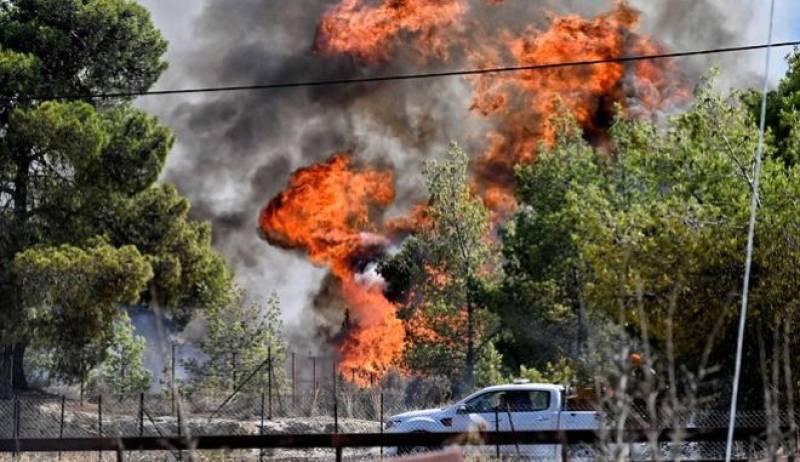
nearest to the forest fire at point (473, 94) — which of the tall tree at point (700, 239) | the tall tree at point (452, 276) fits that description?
the tall tree at point (452, 276)

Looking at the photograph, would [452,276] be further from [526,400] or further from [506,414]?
[506,414]

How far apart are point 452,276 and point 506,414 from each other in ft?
71.4

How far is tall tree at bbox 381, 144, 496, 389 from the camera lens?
45.8 metres

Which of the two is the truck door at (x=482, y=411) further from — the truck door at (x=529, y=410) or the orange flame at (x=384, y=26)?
the orange flame at (x=384, y=26)

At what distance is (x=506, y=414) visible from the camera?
25.3 meters

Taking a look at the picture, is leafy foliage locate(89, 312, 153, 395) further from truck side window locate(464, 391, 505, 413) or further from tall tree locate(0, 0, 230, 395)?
truck side window locate(464, 391, 505, 413)

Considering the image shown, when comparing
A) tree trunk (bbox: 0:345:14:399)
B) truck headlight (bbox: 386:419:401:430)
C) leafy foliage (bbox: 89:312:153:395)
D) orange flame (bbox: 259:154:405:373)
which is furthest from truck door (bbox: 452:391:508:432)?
orange flame (bbox: 259:154:405:373)

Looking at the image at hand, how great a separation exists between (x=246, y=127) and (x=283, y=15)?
6.66 metres

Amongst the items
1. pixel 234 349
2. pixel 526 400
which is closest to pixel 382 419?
pixel 526 400

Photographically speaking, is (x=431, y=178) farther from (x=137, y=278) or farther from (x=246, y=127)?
(x=246, y=127)

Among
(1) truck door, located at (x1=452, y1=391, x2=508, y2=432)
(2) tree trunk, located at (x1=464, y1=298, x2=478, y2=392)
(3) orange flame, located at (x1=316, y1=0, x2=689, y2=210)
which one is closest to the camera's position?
(1) truck door, located at (x1=452, y1=391, x2=508, y2=432)

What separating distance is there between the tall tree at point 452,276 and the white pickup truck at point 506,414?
18916 mm

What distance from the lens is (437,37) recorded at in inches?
2606

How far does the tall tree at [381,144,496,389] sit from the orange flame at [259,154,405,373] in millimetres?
12373
